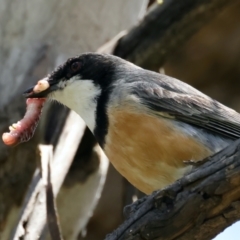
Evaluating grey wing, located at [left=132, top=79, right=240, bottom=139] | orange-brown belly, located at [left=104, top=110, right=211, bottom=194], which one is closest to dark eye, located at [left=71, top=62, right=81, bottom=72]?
grey wing, located at [left=132, top=79, right=240, bottom=139]

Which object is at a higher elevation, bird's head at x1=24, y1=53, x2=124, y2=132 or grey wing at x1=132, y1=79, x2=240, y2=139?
bird's head at x1=24, y1=53, x2=124, y2=132

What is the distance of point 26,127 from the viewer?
3.73 metres

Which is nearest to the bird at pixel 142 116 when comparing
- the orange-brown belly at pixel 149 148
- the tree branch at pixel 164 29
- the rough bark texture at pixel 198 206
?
the orange-brown belly at pixel 149 148

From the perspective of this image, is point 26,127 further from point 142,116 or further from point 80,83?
point 142,116

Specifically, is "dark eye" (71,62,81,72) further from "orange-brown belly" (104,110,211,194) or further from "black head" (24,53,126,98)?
"orange-brown belly" (104,110,211,194)

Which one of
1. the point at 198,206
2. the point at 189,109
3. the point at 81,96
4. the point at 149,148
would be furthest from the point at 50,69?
the point at 198,206

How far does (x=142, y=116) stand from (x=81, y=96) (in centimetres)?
50

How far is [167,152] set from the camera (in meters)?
3.25

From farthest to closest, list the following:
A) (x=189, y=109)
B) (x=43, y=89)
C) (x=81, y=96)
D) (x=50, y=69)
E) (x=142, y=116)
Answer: (x=50, y=69) < (x=43, y=89) < (x=81, y=96) < (x=189, y=109) < (x=142, y=116)

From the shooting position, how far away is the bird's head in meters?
3.71

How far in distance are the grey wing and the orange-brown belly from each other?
0.38 feet

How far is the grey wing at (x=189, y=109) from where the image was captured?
3.49m

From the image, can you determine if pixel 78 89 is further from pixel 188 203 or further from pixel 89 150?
pixel 188 203

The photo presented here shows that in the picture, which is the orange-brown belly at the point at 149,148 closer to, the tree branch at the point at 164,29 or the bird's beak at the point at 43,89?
the bird's beak at the point at 43,89
